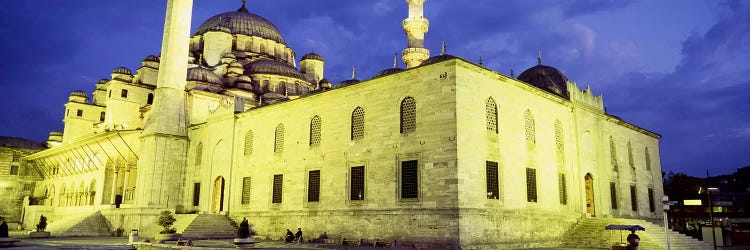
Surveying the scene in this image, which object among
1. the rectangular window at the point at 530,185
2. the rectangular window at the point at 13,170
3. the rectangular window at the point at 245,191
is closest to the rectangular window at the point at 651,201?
the rectangular window at the point at 530,185

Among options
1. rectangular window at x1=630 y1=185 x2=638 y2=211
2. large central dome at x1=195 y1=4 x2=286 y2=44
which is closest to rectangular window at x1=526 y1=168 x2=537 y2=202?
rectangular window at x1=630 y1=185 x2=638 y2=211

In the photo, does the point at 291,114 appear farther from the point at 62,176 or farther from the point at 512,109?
the point at 62,176

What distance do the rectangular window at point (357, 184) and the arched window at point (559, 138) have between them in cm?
840

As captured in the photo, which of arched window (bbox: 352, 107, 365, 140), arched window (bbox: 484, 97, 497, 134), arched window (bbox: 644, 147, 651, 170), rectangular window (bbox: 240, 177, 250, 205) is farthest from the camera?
arched window (bbox: 644, 147, 651, 170)

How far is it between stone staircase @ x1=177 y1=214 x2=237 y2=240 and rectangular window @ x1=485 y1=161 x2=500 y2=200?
1196 cm

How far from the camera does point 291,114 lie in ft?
76.6

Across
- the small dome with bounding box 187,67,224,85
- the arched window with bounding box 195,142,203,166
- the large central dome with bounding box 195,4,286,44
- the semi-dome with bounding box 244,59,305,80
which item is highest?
the large central dome with bounding box 195,4,286,44

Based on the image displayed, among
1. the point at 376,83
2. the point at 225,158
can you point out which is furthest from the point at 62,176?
the point at 376,83

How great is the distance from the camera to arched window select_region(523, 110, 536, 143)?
20.3 meters

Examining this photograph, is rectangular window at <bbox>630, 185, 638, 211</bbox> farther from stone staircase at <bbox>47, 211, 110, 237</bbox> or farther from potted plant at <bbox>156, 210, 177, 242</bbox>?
stone staircase at <bbox>47, 211, 110, 237</bbox>

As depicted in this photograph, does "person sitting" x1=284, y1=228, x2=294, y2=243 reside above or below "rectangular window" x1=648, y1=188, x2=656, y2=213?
below

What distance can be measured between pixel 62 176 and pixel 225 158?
20.1 meters

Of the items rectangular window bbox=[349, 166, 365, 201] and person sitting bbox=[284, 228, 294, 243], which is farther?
person sitting bbox=[284, 228, 294, 243]

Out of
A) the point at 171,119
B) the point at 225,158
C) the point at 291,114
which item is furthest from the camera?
the point at 171,119
